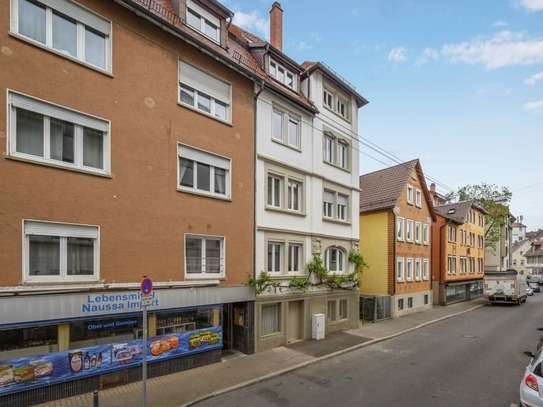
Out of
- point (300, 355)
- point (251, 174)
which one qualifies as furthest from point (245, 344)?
point (251, 174)

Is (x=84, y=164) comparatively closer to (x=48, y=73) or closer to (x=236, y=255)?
(x=48, y=73)

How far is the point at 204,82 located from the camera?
1224 centimetres

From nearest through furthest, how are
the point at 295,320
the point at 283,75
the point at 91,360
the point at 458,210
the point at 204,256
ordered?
the point at 91,360 < the point at 204,256 < the point at 295,320 < the point at 283,75 < the point at 458,210

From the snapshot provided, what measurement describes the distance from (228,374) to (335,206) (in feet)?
33.2

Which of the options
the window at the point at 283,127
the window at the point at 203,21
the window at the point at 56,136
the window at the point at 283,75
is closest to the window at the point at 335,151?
the window at the point at 283,127

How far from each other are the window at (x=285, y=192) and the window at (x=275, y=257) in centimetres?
160

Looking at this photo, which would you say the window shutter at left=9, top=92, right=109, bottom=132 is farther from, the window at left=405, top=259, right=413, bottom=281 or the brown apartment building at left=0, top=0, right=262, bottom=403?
the window at left=405, top=259, right=413, bottom=281

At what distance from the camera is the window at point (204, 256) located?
11.4 meters

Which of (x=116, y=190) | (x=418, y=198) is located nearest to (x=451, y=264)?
(x=418, y=198)

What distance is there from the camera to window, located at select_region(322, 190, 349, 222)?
17.6 m

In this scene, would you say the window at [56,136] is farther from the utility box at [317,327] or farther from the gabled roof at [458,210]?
the gabled roof at [458,210]

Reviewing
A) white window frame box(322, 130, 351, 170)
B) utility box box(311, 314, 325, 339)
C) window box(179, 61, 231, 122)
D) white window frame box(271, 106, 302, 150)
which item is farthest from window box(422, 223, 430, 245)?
window box(179, 61, 231, 122)

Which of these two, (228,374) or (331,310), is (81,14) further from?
(331,310)

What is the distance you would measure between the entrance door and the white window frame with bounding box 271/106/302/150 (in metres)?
7.15
